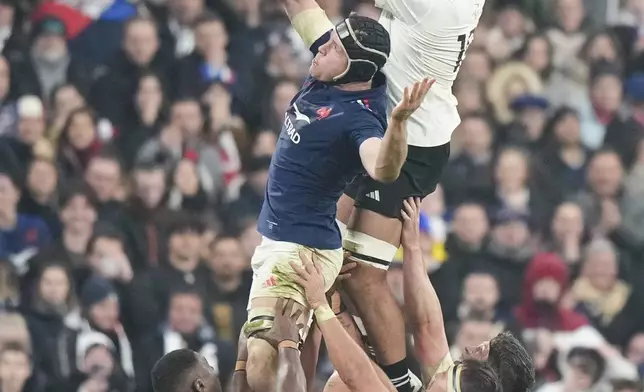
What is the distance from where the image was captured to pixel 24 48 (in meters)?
12.6

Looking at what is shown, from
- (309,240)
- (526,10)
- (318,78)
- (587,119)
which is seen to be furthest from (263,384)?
(526,10)

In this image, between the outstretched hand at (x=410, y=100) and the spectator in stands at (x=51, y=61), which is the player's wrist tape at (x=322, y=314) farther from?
the spectator in stands at (x=51, y=61)

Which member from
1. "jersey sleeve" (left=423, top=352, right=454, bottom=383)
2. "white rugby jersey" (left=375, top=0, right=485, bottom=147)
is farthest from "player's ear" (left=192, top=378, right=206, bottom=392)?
"white rugby jersey" (left=375, top=0, right=485, bottom=147)

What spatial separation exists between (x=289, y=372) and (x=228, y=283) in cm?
426

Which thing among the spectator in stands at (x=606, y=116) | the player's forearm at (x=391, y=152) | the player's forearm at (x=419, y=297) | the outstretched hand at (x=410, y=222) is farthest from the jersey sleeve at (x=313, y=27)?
the spectator in stands at (x=606, y=116)

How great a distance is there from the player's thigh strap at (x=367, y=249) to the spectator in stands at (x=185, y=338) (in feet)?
10.3

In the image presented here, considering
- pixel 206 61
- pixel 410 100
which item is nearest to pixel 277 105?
pixel 206 61

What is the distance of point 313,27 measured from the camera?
25.0 feet

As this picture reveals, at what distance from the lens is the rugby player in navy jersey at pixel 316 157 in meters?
7.36

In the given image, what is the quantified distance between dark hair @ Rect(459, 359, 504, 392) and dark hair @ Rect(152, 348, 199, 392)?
1147 millimetres

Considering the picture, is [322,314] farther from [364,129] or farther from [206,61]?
[206,61]

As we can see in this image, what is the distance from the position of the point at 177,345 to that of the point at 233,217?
1.37 m

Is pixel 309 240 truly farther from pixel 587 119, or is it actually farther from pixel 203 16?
pixel 587 119

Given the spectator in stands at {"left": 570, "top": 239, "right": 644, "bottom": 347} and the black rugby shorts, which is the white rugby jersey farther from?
the spectator in stands at {"left": 570, "top": 239, "right": 644, "bottom": 347}
